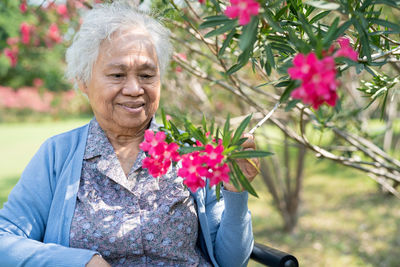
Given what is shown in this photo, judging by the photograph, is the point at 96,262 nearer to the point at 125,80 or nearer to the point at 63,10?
the point at 125,80

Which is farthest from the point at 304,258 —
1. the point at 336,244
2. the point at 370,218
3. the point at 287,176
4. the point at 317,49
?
the point at 317,49

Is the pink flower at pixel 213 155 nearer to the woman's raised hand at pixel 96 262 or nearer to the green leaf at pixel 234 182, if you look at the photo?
the green leaf at pixel 234 182

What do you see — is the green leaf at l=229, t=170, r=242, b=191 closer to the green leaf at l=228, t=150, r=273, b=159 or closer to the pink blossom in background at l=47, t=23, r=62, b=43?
the green leaf at l=228, t=150, r=273, b=159

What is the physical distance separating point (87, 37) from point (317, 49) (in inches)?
52.5

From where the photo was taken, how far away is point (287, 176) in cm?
471

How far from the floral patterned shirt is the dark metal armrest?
0.92ft

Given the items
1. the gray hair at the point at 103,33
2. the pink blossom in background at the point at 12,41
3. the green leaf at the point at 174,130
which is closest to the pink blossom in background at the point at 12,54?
the pink blossom in background at the point at 12,41

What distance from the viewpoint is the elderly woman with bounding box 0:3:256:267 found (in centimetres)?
180

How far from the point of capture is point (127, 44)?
6.14 ft

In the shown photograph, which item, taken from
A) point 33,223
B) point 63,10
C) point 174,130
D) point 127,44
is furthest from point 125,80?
point 63,10

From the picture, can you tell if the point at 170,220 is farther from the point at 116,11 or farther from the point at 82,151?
the point at 116,11

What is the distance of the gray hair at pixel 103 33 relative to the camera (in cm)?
190

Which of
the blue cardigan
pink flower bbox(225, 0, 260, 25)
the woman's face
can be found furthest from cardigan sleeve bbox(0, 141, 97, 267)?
pink flower bbox(225, 0, 260, 25)

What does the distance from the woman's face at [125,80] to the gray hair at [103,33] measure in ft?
0.12
